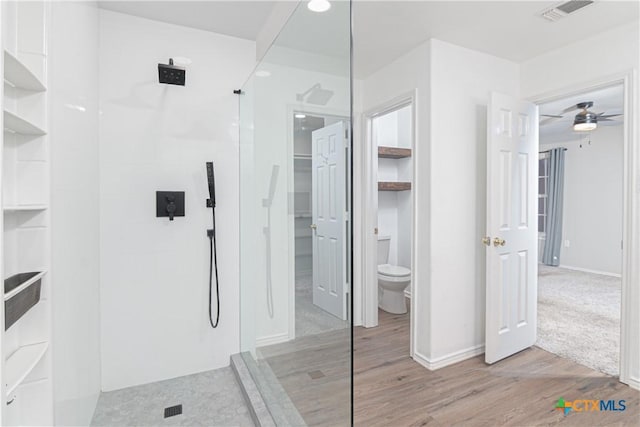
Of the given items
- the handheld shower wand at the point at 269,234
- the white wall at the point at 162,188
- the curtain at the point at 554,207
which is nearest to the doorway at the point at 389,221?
Answer: the handheld shower wand at the point at 269,234

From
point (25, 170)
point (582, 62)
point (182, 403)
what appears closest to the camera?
point (25, 170)

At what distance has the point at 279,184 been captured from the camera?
71.2 inches

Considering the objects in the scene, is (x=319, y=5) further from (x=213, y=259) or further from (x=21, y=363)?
(x=213, y=259)

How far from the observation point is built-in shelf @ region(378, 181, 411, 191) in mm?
4035

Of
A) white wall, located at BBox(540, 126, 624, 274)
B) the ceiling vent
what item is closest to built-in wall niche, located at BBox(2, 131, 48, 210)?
the ceiling vent

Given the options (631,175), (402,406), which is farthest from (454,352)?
(631,175)

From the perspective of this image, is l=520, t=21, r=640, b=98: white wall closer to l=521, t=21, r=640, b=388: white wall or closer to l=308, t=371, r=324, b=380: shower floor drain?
l=521, t=21, r=640, b=388: white wall

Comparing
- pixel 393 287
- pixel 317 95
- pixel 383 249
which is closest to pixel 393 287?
pixel 393 287

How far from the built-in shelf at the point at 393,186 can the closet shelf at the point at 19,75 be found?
3395 millimetres

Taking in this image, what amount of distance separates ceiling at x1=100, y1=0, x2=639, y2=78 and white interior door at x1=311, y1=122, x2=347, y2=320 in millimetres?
651

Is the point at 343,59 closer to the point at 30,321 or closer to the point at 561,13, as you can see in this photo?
the point at 30,321

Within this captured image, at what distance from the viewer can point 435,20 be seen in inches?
84.7

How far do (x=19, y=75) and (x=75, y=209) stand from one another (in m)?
0.72

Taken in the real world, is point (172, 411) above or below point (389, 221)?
below
